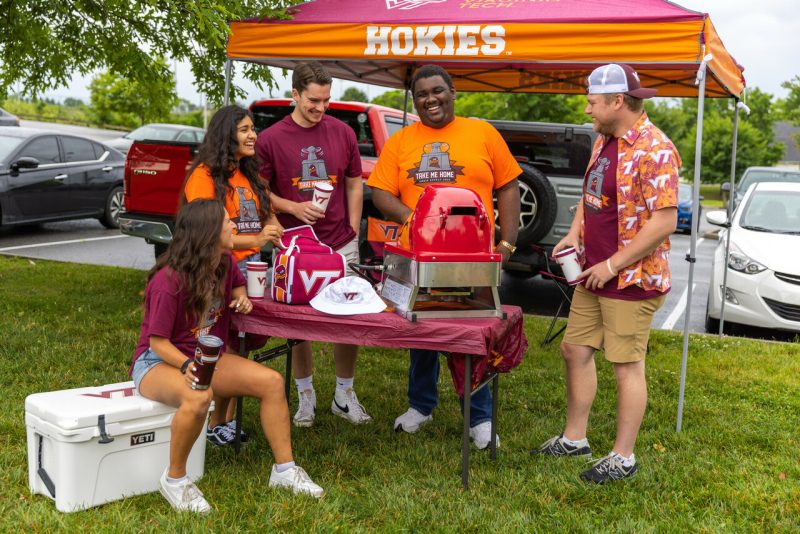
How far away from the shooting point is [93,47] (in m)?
7.08

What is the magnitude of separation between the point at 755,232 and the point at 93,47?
6.42 metres

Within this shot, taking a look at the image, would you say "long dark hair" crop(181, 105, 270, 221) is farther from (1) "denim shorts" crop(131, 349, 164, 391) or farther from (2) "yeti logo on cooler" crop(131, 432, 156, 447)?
(2) "yeti logo on cooler" crop(131, 432, 156, 447)

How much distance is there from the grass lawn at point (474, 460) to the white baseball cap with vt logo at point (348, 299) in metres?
0.81

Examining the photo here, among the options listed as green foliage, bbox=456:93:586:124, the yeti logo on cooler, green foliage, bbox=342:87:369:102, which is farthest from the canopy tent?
green foliage, bbox=342:87:369:102

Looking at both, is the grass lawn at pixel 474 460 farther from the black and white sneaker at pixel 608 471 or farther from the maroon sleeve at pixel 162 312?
the maroon sleeve at pixel 162 312

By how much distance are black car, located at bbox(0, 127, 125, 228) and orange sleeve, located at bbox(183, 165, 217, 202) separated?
25.7 feet

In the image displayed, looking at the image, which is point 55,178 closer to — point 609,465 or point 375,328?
point 375,328

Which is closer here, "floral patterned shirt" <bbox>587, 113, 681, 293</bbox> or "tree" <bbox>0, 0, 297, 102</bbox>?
"floral patterned shirt" <bbox>587, 113, 681, 293</bbox>

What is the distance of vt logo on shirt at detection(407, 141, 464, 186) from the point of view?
4008 mm

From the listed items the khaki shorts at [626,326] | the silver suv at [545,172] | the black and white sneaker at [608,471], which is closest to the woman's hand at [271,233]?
the khaki shorts at [626,326]

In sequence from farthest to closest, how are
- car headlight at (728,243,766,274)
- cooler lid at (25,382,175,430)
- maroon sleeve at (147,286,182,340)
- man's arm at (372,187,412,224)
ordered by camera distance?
car headlight at (728,243,766,274)
man's arm at (372,187,412,224)
maroon sleeve at (147,286,182,340)
cooler lid at (25,382,175,430)

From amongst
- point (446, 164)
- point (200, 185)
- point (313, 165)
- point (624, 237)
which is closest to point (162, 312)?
point (200, 185)

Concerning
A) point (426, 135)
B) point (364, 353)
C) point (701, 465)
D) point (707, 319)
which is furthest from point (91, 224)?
point (701, 465)

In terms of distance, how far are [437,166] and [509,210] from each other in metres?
0.47
